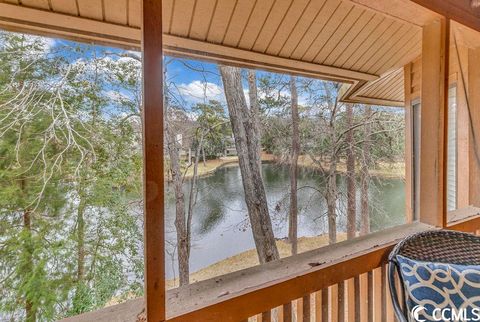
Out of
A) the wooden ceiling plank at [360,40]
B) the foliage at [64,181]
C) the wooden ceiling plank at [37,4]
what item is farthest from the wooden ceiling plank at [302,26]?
the foliage at [64,181]

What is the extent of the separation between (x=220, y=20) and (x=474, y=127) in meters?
2.44

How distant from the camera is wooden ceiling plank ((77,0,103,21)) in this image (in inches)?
54.2

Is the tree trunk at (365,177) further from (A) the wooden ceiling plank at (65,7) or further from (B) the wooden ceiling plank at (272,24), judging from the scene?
(A) the wooden ceiling plank at (65,7)

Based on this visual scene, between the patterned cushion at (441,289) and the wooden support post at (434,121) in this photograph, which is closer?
the patterned cushion at (441,289)

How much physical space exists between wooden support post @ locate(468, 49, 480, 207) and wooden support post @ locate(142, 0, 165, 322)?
275 centimetres

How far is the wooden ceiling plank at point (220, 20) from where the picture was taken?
1.58 meters

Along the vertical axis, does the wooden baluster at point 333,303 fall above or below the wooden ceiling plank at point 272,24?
below

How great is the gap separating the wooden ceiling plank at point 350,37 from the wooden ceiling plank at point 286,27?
1.72 feet

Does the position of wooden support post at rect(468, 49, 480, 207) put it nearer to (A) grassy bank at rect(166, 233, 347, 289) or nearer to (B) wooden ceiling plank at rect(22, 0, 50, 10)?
(A) grassy bank at rect(166, 233, 347, 289)

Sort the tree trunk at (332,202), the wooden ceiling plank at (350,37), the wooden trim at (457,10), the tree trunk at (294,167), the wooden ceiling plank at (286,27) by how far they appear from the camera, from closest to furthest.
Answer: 1. the wooden trim at (457,10)
2. the wooden ceiling plank at (286,27)
3. the wooden ceiling plank at (350,37)
4. the tree trunk at (294,167)
5. the tree trunk at (332,202)

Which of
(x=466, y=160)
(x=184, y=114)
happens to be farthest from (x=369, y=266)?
(x=184, y=114)

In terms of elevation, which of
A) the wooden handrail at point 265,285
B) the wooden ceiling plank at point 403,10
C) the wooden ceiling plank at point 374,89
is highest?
the wooden ceiling plank at point 374,89

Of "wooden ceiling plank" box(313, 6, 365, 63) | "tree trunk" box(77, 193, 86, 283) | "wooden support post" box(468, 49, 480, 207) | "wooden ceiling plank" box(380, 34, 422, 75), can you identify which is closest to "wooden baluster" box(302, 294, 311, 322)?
"wooden ceiling plank" box(313, 6, 365, 63)

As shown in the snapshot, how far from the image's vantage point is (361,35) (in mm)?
2213
